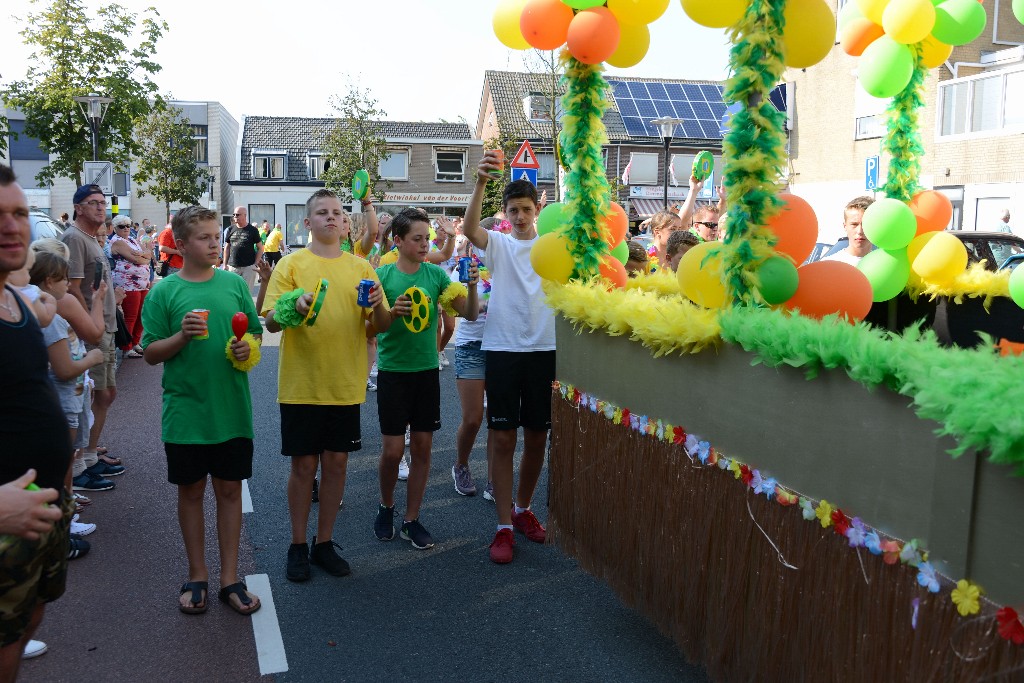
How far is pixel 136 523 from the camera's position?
4.97 m

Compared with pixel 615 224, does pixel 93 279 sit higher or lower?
lower

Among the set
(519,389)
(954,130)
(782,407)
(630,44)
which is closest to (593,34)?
(630,44)

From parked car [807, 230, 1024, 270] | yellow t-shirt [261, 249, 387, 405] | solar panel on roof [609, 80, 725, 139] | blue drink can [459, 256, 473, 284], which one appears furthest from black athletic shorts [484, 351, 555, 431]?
solar panel on roof [609, 80, 725, 139]

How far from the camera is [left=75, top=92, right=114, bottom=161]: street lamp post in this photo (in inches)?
662

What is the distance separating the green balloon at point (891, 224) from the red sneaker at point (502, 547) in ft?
7.70

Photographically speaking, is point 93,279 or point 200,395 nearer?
point 200,395

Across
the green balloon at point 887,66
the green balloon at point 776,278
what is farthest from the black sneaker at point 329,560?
the green balloon at point 887,66

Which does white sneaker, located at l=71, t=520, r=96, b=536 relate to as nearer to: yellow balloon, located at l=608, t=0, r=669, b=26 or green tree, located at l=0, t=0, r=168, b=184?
yellow balloon, located at l=608, t=0, r=669, b=26

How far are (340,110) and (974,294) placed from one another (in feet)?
129

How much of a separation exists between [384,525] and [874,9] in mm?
3672

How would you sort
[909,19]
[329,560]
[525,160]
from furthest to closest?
1. [525,160]
2. [329,560]
3. [909,19]

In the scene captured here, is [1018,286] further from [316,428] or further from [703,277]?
[316,428]

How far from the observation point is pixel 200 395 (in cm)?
377

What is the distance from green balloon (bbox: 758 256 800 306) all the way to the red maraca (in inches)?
86.5
